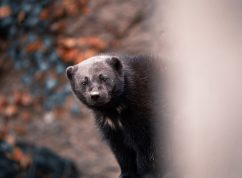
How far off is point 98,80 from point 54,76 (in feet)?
14.9

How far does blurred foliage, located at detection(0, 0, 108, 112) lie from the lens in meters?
9.48

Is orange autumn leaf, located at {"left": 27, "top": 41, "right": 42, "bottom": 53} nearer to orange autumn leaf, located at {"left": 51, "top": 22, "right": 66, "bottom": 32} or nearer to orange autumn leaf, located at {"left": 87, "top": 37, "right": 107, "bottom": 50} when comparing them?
orange autumn leaf, located at {"left": 51, "top": 22, "right": 66, "bottom": 32}

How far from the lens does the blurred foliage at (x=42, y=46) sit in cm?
948

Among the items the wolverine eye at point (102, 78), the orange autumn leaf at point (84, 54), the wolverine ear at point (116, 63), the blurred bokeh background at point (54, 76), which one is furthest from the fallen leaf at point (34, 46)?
the wolverine eye at point (102, 78)

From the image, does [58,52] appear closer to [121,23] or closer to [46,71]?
[46,71]

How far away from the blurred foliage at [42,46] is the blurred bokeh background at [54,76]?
2 centimetres

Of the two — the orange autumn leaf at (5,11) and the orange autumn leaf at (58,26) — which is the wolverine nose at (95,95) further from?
the orange autumn leaf at (5,11)

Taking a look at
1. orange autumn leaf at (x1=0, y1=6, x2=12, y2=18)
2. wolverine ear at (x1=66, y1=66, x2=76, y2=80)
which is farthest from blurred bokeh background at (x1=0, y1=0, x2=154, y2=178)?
wolverine ear at (x1=66, y1=66, x2=76, y2=80)

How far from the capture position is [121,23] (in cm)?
934

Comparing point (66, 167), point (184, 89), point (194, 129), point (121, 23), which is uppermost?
point (121, 23)

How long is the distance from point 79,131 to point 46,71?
1.33 metres

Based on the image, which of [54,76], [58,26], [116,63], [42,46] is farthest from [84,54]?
[116,63]

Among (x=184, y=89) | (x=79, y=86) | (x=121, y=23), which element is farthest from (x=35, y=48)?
(x=184, y=89)

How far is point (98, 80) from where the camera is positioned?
17.0 feet
